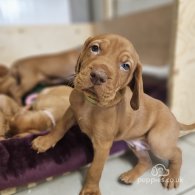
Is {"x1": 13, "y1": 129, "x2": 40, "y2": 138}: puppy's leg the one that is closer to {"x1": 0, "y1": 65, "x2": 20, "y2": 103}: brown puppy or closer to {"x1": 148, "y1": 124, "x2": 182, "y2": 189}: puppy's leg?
{"x1": 148, "y1": 124, "x2": 182, "y2": 189}: puppy's leg

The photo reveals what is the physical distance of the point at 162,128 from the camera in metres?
1.01

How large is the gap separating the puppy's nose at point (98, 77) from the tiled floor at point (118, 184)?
48 cm

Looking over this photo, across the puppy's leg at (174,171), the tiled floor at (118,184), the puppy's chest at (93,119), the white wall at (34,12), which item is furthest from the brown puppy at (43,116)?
the white wall at (34,12)

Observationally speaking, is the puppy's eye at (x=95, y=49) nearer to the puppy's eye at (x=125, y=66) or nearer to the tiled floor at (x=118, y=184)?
the puppy's eye at (x=125, y=66)

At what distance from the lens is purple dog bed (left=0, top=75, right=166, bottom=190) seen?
1020mm

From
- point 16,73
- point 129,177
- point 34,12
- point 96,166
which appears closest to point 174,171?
point 129,177

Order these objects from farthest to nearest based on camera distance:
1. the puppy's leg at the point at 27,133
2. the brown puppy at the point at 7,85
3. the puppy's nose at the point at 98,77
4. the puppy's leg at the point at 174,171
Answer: the brown puppy at the point at 7,85
the puppy's leg at the point at 27,133
the puppy's leg at the point at 174,171
the puppy's nose at the point at 98,77

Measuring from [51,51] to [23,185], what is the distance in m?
1.78

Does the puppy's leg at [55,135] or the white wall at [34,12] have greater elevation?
the white wall at [34,12]

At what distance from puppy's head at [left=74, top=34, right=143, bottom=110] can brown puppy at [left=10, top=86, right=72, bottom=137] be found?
0.32 metres

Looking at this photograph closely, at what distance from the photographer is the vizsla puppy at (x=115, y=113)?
2.58ft

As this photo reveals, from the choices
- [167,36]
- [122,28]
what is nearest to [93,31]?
[122,28]

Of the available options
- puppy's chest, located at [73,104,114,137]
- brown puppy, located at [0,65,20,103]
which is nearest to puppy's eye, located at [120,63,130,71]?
puppy's chest, located at [73,104,114,137]

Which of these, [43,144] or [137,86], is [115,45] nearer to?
[137,86]
